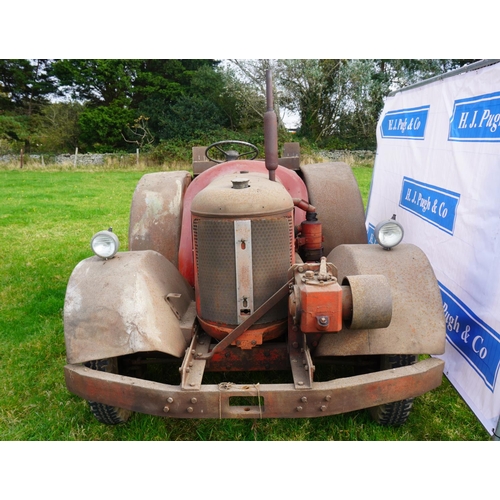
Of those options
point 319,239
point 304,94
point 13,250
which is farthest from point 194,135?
point 319,239

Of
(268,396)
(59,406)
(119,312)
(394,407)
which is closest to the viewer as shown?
(268,396)

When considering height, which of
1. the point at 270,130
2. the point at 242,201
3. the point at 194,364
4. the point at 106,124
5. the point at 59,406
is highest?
the point at 270,130

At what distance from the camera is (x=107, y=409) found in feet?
10.6

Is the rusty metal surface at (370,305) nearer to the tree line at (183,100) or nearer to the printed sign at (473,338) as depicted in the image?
the printed sign at (473,338)

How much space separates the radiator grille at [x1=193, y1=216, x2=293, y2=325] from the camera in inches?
125

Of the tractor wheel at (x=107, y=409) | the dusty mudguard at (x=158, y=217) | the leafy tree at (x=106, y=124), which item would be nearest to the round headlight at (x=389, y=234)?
the dusty mudguard at (x=158, y=217)

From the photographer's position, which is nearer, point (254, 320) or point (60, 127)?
point (254, 320)

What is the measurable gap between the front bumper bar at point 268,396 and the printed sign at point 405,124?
11.6ft

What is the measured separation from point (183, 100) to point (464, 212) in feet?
85.0

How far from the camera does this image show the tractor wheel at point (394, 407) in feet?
10.2

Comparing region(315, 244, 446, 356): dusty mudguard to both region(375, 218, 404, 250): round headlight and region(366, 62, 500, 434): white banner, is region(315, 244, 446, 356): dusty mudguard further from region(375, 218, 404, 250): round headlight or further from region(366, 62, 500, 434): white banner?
region(366, 62, 500, 434): white banner


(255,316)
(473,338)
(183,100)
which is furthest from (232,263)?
(183,100)

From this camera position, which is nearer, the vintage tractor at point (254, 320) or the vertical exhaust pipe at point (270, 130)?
the vintage tractor at point (254, 320)

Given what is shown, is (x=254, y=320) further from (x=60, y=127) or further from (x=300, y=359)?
(x=60, y=127)
